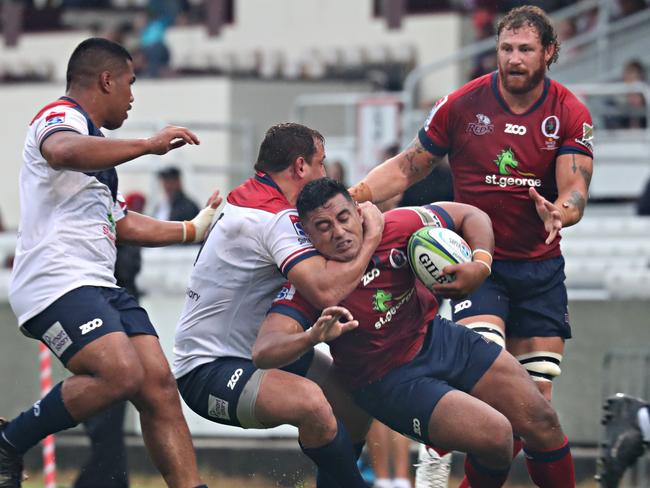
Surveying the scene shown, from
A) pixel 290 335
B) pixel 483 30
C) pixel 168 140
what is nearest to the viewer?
pixel 290 335

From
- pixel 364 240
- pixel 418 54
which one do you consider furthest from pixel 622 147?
pixel 364 240

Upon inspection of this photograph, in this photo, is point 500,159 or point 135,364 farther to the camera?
point 500,159

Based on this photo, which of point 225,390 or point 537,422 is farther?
point 537,422

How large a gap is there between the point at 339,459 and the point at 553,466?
4.03 feet

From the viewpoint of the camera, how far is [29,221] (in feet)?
24.7

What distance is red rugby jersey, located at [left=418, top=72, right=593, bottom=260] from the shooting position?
8.16 metres

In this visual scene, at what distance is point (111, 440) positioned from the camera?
1056 cm

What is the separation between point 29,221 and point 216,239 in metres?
0.93

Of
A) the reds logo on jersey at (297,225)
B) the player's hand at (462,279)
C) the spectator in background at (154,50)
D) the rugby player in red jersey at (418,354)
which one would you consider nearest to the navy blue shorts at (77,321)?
the rugby player in red jersey at (418,354)

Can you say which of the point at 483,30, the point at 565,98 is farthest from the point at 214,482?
the point at 483,30

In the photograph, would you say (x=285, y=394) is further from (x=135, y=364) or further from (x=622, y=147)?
(x=622, y=147)

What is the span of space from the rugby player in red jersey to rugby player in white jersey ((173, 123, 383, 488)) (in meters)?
0.16

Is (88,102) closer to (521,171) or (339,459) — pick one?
(339,459)

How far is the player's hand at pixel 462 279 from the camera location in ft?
23.7
